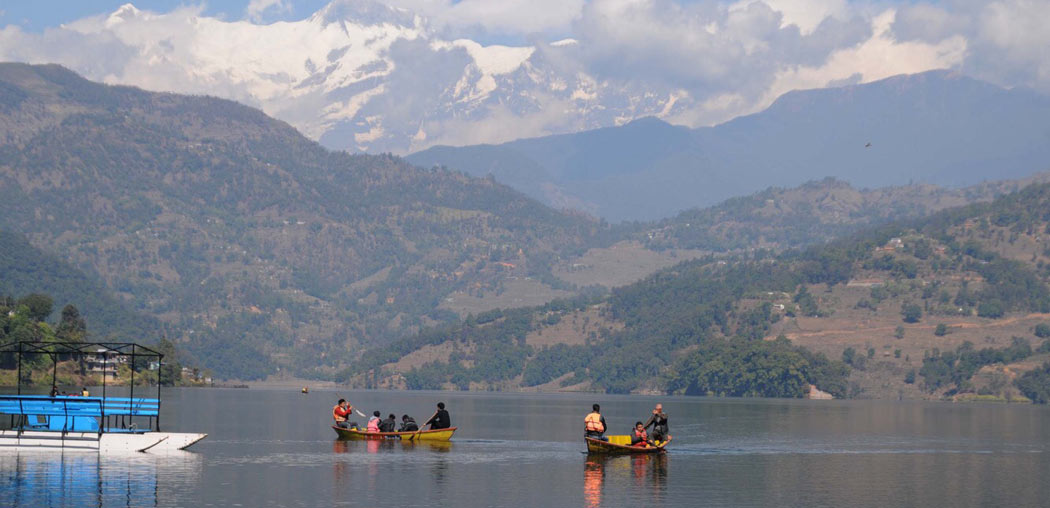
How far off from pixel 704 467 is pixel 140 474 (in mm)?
42773

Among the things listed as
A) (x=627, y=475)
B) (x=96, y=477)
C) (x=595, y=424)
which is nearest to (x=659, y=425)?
(x=595, y=424)

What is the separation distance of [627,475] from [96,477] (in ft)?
118

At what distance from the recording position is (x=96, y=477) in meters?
85.7

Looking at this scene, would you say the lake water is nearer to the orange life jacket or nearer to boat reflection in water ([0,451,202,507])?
boat reflection in water ([0,451,202,507])

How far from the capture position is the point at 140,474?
87.9 metres

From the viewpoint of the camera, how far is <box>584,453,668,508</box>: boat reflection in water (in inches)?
3349

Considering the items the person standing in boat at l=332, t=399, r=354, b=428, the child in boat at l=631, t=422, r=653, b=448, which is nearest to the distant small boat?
the child in boat at l=631, t=422, r=653, b=448

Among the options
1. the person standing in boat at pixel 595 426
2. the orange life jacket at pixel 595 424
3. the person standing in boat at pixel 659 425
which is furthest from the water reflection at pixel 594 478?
the person standing in boat at pixel 659 425

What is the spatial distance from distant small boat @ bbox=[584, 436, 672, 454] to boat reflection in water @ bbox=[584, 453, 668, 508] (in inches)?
21.3

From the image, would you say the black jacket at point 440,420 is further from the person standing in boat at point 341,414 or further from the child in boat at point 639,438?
the child in boat at point 639,438

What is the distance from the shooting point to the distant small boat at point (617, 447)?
112m

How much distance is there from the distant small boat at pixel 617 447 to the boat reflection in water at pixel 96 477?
32.1m

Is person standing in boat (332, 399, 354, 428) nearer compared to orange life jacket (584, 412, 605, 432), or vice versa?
orange life jacket (584, 412, 605, 432)

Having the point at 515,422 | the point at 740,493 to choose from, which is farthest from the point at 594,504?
the point at 515,422
